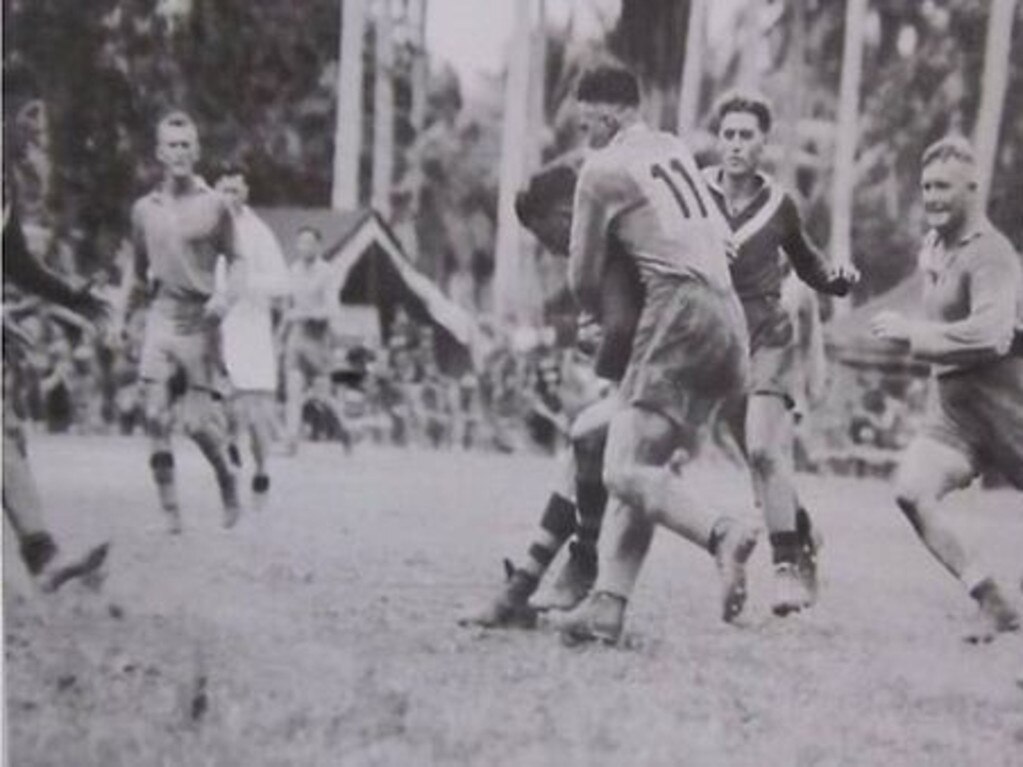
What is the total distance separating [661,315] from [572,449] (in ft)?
0.99

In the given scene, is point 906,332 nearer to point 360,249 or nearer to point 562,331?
point 562,331

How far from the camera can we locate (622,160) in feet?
10.0

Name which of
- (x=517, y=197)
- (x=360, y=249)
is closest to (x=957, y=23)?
(x=517, y=197)

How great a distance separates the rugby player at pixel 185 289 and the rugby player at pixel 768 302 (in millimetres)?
945

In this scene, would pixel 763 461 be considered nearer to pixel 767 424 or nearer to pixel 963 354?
pixel 767 424

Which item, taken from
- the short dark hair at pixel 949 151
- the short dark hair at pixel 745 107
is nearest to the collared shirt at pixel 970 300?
the short dark hair at pixel 949 151

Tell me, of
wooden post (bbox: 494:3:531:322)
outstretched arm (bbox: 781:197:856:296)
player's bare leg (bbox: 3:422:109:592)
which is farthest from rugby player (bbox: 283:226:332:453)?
outstretched arm (bbox: 781:197:856:296)

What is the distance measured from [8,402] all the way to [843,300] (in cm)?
158

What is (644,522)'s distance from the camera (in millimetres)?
3084

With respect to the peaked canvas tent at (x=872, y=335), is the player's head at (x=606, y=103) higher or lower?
higher

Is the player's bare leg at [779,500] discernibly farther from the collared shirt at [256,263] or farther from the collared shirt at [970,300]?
the collared shirt at [256,263]

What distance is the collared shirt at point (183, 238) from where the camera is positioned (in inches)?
128

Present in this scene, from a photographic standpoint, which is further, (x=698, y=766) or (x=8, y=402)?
(x=8, y=402)

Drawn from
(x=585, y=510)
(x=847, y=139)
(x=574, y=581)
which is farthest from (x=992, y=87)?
(x=574, y=581)
